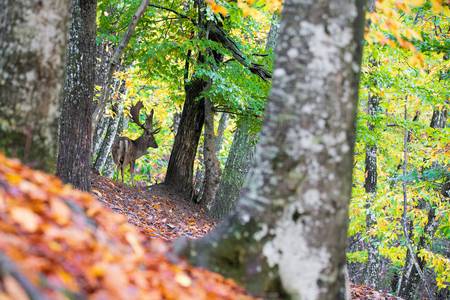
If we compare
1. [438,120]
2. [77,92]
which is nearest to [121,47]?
[77,92]

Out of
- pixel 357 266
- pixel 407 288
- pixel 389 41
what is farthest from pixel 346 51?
pixel 357 266

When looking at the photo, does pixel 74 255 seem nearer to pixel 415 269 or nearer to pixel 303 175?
pixel 303 175

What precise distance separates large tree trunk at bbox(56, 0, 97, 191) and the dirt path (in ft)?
4.58

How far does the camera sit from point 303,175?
12.3 ft

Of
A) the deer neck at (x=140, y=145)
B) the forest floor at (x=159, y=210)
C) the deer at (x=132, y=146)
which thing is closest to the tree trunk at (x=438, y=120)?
the forest floor at (x=159, y=210)

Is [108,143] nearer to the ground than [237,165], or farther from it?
nearer to the ground

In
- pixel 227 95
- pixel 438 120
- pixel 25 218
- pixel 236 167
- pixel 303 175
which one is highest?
pixel 438 120

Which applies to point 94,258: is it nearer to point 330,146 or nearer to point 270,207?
point 270,207

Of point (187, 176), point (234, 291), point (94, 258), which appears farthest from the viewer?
point (187, 176)

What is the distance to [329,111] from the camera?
381 cm

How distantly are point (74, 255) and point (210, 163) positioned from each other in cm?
1052

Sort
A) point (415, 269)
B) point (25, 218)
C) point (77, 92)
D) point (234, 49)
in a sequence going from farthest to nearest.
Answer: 1. point (415, 269)
2. point (234, 49)
3. point (77, 92)
4. point (25, 218)

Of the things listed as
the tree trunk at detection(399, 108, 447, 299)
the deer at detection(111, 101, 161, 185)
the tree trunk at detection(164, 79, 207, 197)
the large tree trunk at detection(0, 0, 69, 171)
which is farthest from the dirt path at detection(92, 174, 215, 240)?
the tree trunk at detection(399, 108, 447, 299)

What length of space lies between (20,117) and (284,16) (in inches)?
81.4
